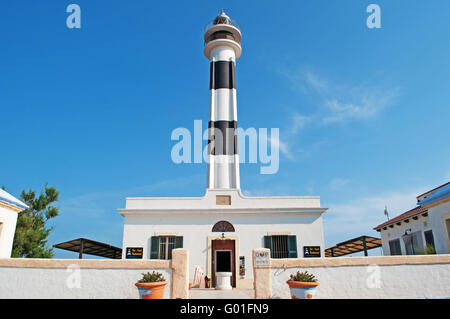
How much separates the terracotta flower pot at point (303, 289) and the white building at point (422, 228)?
5.79 meters

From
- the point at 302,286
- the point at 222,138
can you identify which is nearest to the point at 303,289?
the point at 302,286

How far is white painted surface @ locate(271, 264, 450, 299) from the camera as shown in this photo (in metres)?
8.77

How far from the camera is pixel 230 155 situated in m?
19.2

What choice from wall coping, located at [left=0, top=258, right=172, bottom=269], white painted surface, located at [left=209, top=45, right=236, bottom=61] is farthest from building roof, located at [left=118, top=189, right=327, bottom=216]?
white painted surface, located at [left=209, top=45, right=236, bottom=61]

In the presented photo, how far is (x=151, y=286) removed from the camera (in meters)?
8.03

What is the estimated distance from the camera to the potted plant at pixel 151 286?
802 centimetres

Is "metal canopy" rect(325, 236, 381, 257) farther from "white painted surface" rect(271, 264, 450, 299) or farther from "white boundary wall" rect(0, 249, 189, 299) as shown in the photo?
"white boundary wall" rect(0, 249, 189, 299)

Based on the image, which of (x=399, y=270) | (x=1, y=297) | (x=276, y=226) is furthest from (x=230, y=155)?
(x=1, y=297)

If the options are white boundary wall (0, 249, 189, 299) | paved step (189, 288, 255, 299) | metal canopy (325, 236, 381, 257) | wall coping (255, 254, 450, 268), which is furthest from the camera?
metal canopy (325, 236, 381, 257)

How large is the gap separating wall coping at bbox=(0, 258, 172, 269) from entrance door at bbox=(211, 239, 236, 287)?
677 centimetres

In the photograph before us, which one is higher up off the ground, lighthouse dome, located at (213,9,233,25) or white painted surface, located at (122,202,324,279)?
lighthouse dome, located at (213,9,233,25)

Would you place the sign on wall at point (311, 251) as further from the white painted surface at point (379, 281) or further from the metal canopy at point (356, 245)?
the white painted surface at point (379, 281)

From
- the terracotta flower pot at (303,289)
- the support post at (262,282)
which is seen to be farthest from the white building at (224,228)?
the terracotta flower pot at (303,289)
